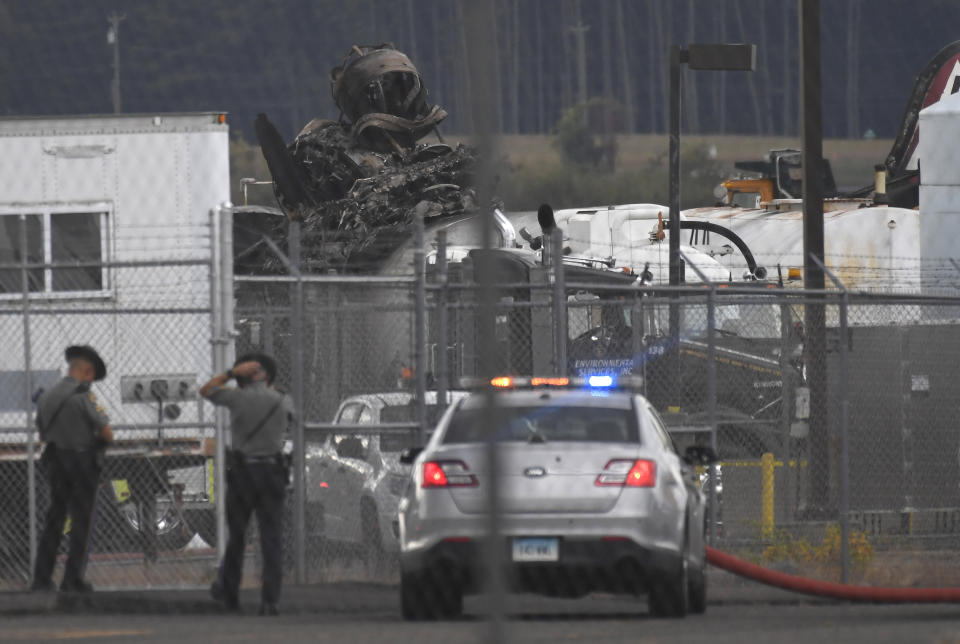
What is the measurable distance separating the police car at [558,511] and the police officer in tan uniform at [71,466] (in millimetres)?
2378

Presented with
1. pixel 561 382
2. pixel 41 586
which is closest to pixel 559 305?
pixel 561 382

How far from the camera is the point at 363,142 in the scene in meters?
26.7

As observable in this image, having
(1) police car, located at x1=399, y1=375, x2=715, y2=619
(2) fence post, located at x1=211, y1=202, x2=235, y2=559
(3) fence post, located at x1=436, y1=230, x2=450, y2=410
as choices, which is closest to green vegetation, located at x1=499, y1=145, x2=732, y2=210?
(3) fence post, located at x1=436, y1=230, x2=450, y2=410

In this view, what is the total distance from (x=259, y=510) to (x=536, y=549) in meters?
1.95

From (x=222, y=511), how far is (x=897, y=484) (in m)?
6.62

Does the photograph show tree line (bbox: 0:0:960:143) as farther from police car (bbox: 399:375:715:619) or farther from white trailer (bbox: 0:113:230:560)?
white trailer (bbox: 0:113:230:560)

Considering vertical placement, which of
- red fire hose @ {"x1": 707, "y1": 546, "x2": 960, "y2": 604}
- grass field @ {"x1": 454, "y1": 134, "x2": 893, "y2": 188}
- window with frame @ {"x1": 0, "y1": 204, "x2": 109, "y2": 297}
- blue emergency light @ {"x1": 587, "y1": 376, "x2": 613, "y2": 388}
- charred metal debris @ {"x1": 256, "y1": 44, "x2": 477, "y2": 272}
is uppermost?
charred metal debris @ {"x1": 256, "y1": 44, "x2": 477, "y2": 272}

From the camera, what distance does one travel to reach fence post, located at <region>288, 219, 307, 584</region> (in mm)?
12172

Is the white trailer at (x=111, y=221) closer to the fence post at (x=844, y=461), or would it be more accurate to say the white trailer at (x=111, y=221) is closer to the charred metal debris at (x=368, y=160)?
the fence post at (x=844, y=461)

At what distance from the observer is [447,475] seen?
1002cm

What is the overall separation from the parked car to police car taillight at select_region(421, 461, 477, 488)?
3.12m

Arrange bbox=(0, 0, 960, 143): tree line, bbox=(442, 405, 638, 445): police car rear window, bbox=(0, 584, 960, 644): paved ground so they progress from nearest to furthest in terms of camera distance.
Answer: bbox=(0, 584, 960, 644): paved ground → bbox=(442, 405, 638, 445): police car rear window → bbox=(0, 0, 960, 143): tree line

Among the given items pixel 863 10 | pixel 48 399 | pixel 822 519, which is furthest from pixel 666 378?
pixel 48 399

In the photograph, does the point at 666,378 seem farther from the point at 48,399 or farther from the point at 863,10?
the point at 48,399
